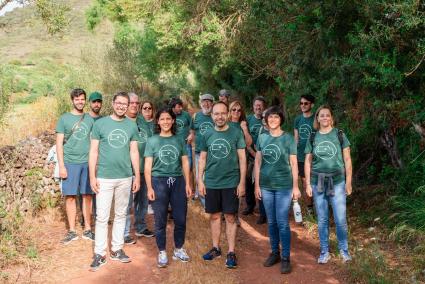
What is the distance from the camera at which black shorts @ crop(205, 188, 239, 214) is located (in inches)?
212

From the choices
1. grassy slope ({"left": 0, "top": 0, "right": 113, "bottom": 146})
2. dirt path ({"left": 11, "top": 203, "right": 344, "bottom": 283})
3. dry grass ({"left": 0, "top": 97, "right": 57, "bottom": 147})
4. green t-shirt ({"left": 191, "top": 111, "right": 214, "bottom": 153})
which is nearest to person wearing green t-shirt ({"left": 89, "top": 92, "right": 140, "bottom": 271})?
dirt path ({"left": 11, "top": 203, "right": 344, "bottom": 283})

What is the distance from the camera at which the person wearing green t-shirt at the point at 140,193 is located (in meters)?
6.35

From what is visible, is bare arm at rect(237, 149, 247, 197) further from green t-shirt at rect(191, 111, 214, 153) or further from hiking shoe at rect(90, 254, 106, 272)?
hiking shoe at rect(90, 254, 106, 272)

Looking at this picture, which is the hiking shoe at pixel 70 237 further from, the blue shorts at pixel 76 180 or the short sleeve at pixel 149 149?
the short sleeve at pixel 149 149

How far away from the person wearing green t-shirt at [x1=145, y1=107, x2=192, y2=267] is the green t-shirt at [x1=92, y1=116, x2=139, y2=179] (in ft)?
0.92

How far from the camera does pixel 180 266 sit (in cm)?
546

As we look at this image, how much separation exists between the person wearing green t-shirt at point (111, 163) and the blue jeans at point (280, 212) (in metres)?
1.62

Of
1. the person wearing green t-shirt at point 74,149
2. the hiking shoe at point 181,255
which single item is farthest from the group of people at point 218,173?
the person wearing green t-shirt at point 74,149

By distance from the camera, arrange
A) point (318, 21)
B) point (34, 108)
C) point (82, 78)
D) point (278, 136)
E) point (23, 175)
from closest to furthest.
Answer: point (278, 136)
point (318, 21)
point (23, 175)
point (34, 108)
point (82, 78)

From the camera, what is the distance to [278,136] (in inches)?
208

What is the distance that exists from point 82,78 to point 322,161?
37.4 feet

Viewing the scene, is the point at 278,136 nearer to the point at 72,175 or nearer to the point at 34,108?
the point at 72,175

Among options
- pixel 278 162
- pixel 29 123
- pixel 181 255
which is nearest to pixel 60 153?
pixel 181 255

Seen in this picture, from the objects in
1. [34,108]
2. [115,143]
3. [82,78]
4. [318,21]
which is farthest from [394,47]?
[82,78]
